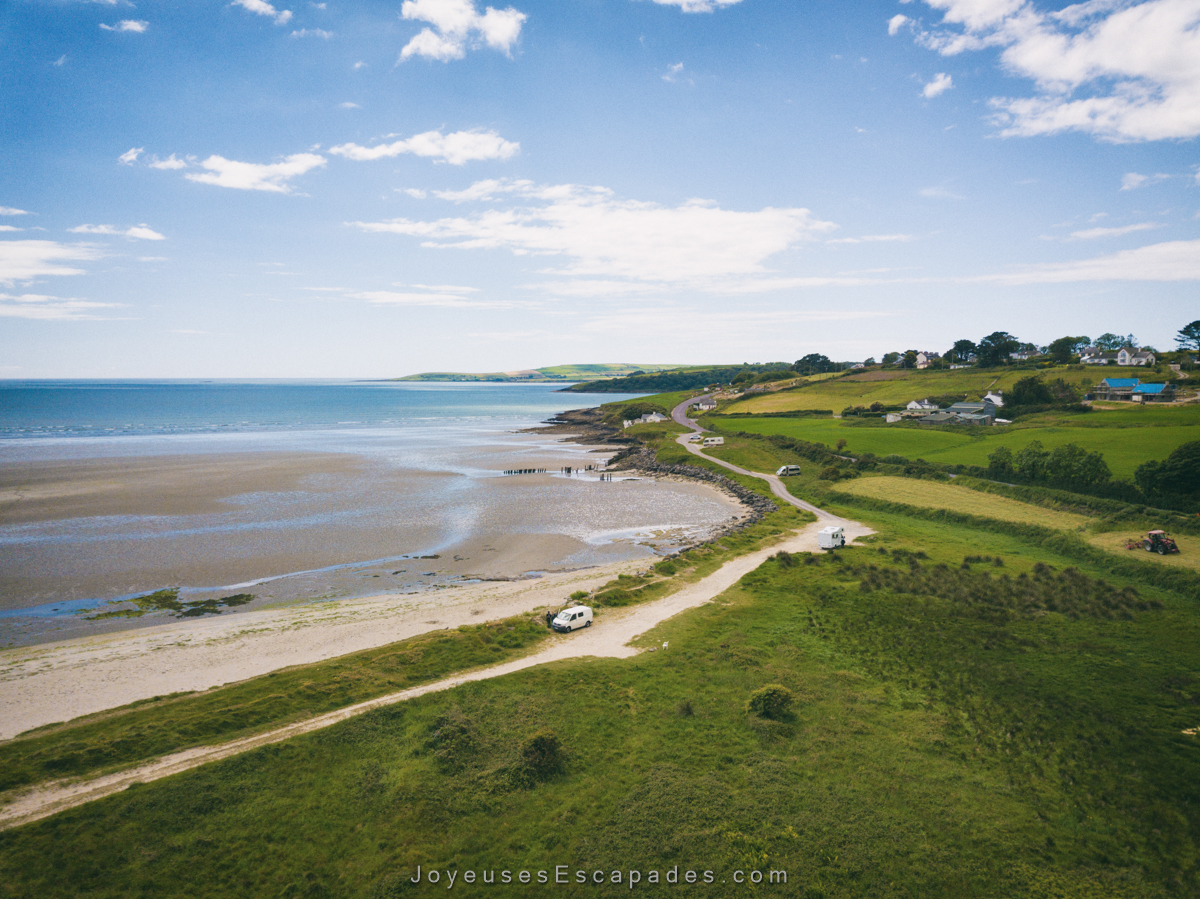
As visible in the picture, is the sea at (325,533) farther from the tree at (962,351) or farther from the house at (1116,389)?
the tree at (962,351)

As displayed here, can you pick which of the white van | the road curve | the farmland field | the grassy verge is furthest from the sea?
the grassy verge

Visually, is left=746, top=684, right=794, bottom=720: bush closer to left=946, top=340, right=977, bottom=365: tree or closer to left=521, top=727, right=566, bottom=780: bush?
left=521, top=727, right=566, bottom=780: bush

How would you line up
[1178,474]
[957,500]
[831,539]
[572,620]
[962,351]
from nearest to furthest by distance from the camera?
1. [572,620]
2. [831,539]
3. [1178,474]
4. [957,500]
5. [962,351]

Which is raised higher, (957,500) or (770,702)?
(957,500)

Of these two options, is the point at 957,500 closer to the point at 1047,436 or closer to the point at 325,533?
the point at 1047,436

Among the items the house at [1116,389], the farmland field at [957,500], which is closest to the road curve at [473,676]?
the farmland field at [957,500]

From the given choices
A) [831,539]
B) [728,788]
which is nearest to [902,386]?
[831,539]
